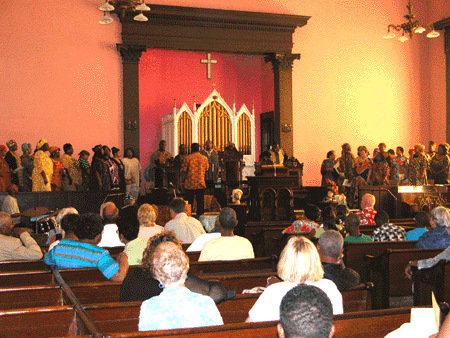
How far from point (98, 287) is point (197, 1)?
34.6ft

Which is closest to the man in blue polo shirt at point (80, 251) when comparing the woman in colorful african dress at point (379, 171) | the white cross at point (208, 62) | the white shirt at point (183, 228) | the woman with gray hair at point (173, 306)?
the woman with gray hair at point (173, 306)

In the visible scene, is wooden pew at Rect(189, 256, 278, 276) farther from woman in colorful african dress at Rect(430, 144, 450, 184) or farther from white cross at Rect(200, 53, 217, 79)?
white cross at Rect(200, 53, 217, 79)

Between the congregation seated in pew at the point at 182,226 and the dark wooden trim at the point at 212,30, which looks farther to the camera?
the dark wooden trim at the point at 212,30

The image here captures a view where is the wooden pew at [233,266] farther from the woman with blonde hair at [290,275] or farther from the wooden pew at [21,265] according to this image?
the woman with blonde hair at [290,275]

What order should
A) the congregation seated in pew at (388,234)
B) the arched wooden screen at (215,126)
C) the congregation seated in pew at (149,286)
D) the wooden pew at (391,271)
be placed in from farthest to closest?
1. the arched wooden screen at (215,126)
2. the congregation seated in pew at (388,234)
3. the wooden pew at (391,271)
4. the congregation seated in pew at (149,286)

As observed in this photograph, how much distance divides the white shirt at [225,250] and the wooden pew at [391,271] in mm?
1306

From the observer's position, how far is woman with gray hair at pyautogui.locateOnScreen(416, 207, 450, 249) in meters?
4.55

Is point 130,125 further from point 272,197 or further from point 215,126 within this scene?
point 272,197

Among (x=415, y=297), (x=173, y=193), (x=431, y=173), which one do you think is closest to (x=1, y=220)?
Result: (x=415, y=297)

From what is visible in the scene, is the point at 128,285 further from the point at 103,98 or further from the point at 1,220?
the point at 103,98

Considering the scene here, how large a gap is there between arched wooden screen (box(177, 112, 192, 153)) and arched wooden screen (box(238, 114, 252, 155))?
1.30 meters

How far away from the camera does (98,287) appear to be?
9.89ft

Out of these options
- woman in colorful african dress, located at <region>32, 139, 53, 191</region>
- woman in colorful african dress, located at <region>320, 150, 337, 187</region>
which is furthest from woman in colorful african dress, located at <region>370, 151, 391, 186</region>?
woman in colorful african dress, located at <region>32, 139, 53, 191</region>

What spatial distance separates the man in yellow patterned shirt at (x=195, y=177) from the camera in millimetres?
9695
